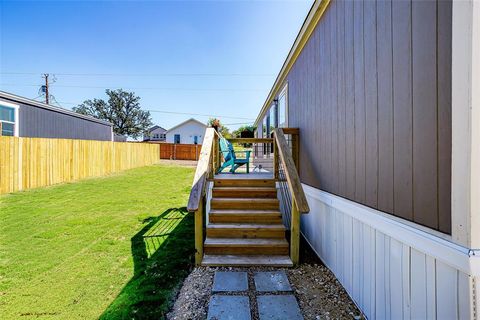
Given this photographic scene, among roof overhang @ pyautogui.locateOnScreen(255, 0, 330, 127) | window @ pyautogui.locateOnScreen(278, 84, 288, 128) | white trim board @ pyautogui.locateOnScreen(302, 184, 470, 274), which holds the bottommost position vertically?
white trim board @ pyautogui.locateOnScreen(302, 184, 470, 274)

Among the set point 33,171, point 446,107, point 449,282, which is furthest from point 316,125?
point 33,171

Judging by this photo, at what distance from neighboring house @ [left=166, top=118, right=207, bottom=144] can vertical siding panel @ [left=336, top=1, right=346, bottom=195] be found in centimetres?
2798

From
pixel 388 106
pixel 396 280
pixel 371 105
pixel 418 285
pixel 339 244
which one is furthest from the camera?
pixel 339 244

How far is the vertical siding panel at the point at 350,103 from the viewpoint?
261 centimetres

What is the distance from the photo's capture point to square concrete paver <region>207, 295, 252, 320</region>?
2.21 metres

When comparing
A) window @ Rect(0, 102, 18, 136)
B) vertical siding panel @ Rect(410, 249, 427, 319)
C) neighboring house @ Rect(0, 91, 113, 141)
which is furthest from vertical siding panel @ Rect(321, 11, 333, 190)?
window @ Rect(0, 102, 18, 136)

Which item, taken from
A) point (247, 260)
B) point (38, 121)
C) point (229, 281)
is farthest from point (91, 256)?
point (38, 121)

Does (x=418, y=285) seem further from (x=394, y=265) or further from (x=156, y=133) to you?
(x=156, y=133)

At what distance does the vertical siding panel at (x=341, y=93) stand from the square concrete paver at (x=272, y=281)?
1182 mm

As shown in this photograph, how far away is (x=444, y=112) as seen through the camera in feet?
4.54

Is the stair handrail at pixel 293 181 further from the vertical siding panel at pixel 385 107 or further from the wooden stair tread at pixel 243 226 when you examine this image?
the vertical siding panel at pixel 385 107

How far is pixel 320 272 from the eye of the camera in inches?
122

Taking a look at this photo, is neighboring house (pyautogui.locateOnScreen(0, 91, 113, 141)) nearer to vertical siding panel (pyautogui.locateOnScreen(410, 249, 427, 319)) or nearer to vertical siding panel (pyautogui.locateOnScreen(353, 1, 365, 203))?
vertical siding panel (pyautogui.locateOnScreen(353, 1, 365, 203))

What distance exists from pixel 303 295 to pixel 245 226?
52.0 inches
